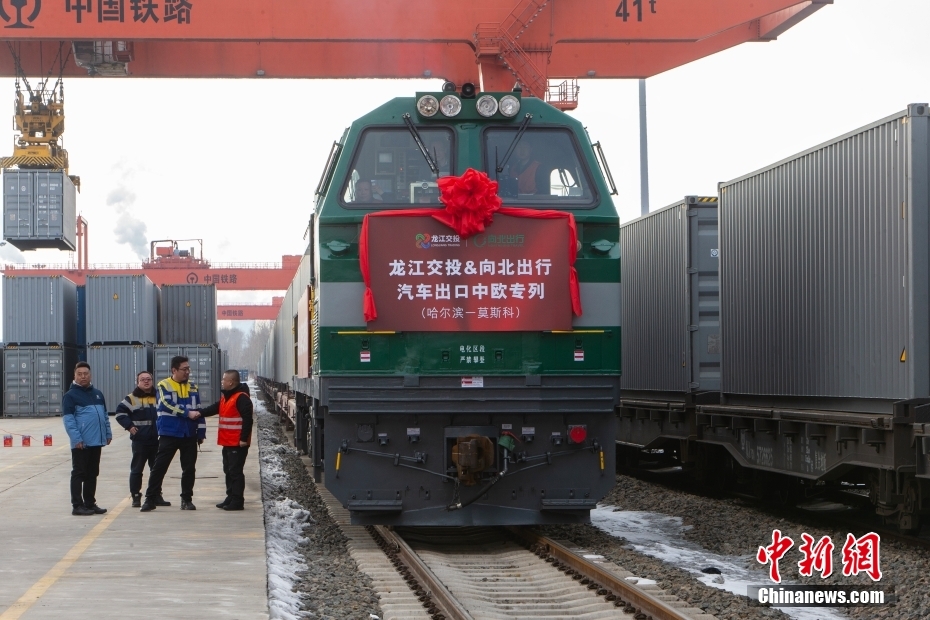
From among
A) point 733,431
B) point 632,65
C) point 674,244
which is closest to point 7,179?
point 632,65

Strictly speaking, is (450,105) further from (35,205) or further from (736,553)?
(35,205)

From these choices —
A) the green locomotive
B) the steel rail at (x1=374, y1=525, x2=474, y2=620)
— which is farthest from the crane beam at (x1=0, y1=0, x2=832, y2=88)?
the steel rail at (x1=374, y1=525, x2=474, y2=620)

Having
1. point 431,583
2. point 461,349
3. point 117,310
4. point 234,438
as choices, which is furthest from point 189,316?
point 431,583

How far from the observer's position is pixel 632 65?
20.6m

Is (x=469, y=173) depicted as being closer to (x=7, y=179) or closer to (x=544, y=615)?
(x=544, y=615)

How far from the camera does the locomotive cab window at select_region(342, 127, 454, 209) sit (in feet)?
30.4

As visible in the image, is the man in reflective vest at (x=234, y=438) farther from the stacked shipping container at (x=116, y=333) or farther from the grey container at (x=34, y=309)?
the grey container at (x=34, y=309)

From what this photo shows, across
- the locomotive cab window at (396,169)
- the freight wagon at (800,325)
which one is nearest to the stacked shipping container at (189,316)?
the freight wagon at (800,325)

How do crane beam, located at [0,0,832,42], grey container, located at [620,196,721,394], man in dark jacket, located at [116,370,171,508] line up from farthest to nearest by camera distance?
crane beam, located at [0,0,832,42] → grey container, located at [620,196,721,394] → man in dark jacket, located at [116,370,171,508]

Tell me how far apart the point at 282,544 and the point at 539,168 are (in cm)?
389

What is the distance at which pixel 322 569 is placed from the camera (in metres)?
8.66

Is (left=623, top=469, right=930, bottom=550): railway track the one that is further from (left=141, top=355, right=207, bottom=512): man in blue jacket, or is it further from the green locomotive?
(left=141, top=355, right=207, bottom=512): man in blue jacket

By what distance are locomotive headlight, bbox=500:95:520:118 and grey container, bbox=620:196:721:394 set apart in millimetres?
4880

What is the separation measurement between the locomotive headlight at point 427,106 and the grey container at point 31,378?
79.2 ft
